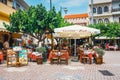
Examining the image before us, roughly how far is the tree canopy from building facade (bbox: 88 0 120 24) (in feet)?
115

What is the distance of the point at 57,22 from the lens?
19953 mm

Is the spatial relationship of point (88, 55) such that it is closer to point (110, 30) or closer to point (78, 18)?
point (110, 30)

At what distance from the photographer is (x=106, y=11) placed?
180 feet

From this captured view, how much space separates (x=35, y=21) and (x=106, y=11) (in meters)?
38.2

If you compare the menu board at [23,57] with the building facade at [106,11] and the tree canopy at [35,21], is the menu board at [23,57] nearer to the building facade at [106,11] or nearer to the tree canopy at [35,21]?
the tree canopy at [35,21]

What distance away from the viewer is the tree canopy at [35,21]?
19.1 m

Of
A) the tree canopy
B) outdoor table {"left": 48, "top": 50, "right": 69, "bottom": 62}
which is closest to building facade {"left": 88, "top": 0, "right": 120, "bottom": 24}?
the tree canopy

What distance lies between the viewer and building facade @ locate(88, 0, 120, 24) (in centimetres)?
5267

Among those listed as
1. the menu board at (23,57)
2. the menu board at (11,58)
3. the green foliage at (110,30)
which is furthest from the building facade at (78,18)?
the menu board at (11,58)

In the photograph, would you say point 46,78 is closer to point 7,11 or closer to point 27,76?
point 27,76

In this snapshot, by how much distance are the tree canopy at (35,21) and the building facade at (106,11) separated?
3509 centimetres

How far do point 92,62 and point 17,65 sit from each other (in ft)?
17.5

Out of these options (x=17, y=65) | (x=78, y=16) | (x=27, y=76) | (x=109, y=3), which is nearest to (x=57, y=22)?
(x=17, y=65)

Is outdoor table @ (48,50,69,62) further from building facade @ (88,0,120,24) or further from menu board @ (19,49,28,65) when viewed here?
building facade @ (88,0,120,24)
